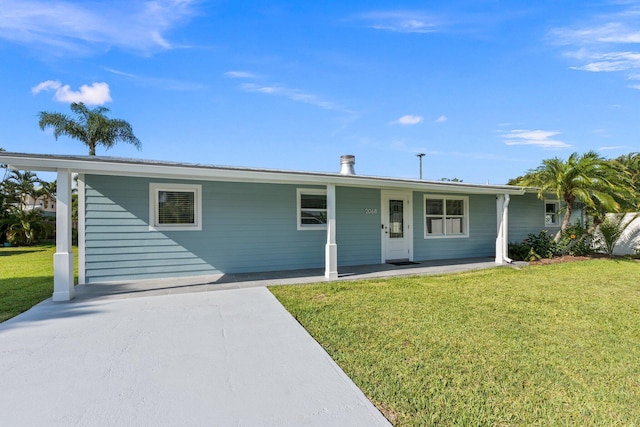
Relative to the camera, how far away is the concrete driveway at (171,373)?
2.08 meters

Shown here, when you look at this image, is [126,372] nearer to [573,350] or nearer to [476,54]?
[573,350]

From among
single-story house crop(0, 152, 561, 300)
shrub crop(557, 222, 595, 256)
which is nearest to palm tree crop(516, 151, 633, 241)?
shrub crop(557, 222, 595, 256)

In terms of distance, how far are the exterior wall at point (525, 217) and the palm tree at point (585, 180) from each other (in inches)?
50.4

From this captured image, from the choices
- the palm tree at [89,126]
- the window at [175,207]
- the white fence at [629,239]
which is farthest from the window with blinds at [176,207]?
the palm tree at [89,126]

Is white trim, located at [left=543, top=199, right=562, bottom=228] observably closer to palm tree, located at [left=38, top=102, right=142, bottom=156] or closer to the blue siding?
the blue siding

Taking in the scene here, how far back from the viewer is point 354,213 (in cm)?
837

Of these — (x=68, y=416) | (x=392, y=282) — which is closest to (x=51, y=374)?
(x=68, y=416)

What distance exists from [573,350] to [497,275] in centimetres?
437

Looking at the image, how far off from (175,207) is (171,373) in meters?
4.80

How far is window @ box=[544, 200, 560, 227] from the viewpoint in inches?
445

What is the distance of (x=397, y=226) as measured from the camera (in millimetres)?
9016

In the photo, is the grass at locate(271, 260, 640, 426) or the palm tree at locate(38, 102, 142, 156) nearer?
the grass at locate(271, 260, 640, 426)

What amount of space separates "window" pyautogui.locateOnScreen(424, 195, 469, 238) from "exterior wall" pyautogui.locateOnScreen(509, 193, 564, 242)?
2119 millimetres

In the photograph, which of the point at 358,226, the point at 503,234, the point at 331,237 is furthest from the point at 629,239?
the point at 331,237
